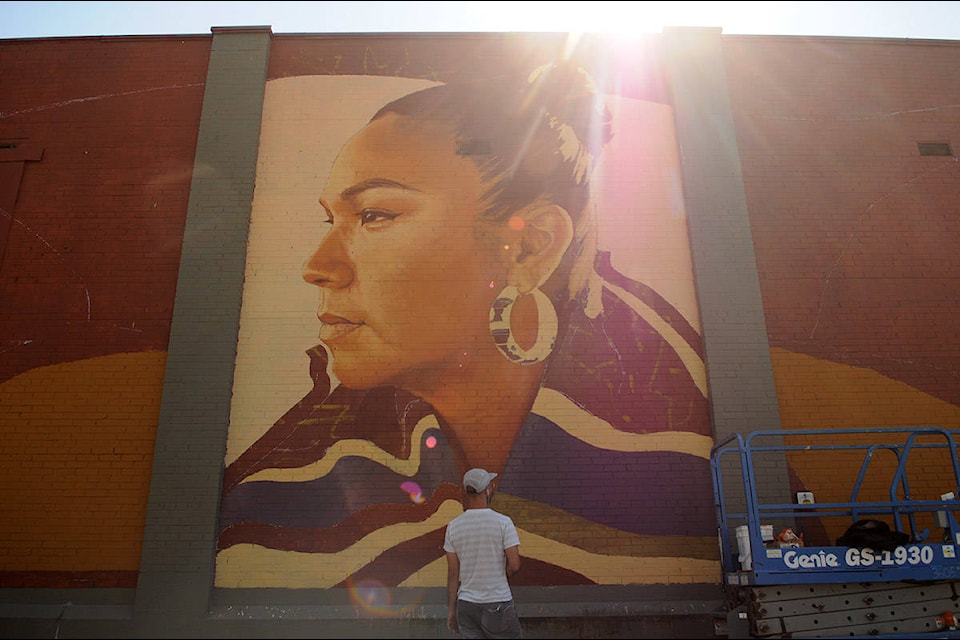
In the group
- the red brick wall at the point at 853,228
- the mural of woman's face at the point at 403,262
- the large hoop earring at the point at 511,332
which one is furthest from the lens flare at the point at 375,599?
the red brick wall at the point at 853,228

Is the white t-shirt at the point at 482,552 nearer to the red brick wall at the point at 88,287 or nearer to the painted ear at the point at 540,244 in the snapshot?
the painted ear at the point at 540,244

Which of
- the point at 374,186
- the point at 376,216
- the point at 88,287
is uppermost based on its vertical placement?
the point at 374,186

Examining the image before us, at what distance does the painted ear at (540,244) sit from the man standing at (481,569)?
Answer: 3.72 m

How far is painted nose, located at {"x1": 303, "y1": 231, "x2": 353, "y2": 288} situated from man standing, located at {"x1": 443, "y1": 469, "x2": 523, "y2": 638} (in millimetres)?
4054

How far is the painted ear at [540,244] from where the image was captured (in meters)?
8.24

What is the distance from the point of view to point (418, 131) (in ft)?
29.0

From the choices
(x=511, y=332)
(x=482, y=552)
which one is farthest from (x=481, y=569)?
(x=511, y=332)

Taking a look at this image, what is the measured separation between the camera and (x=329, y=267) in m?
8.27

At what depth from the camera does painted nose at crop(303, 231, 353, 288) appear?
8227 mm

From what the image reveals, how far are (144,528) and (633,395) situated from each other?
5.59m

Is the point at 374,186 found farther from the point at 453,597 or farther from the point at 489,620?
the point at 489,620

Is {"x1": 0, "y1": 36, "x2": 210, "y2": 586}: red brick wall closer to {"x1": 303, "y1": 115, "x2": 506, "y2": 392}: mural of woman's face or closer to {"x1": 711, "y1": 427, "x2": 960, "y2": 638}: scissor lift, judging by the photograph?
{"x1": 303, "y1": 115, "x2": 506, "y2": 392}: mural of woman's face

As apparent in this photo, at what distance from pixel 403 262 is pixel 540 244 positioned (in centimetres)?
171

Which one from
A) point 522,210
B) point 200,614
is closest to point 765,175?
point 522,210
